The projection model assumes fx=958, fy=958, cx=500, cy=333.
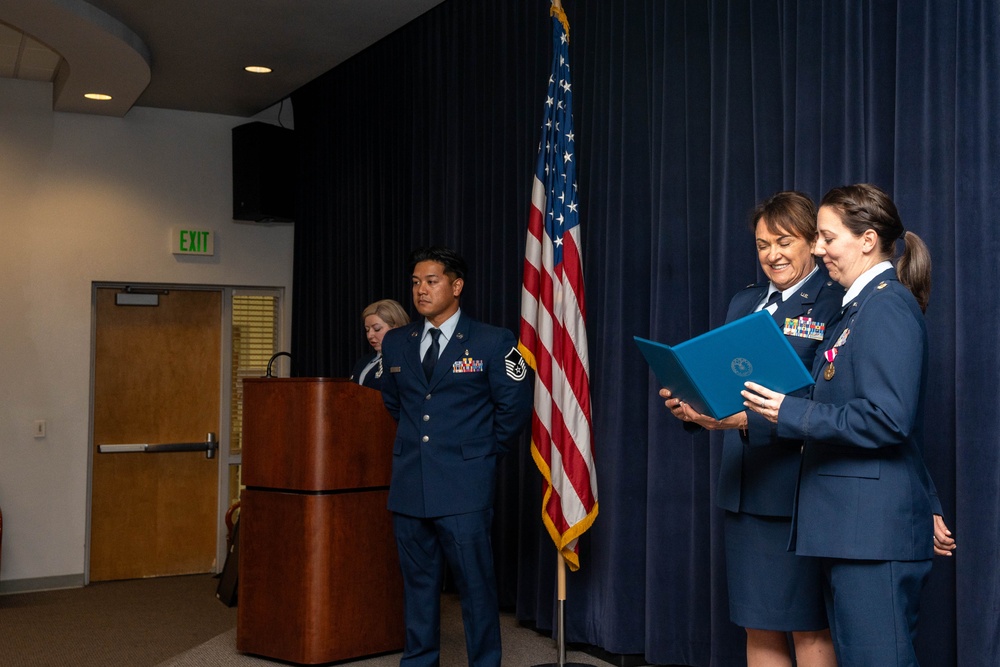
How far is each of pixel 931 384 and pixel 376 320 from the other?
2603 millimetres

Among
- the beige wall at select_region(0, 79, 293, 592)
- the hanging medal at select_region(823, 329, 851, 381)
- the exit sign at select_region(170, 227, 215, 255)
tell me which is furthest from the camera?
the exit sign at select_region(170, 227, 215, 255)

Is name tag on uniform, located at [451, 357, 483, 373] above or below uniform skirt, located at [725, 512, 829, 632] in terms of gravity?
above

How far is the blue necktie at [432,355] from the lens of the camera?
351 cm

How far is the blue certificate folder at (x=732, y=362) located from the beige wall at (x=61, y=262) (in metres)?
5.15

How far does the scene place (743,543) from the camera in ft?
8.01

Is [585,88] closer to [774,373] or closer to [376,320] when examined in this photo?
[376,320]

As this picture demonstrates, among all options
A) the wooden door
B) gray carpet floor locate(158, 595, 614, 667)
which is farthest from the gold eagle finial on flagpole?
the wooden door

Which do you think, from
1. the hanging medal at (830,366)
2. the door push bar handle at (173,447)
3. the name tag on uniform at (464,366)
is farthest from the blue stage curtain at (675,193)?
the door push bar handle at (173,447)

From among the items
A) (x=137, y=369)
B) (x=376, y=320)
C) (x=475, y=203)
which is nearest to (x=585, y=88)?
(x=475, y=203)

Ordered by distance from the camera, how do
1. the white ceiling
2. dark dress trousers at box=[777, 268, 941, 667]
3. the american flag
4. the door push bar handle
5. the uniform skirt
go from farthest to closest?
1. the door push bar handle
2. the white ceiling
3. the american flag
4. the uniform skirt
5. dark dress trousers at box=[777, 268, 941, 667]

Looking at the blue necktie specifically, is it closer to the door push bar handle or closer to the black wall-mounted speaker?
the black wall-mounted speaker

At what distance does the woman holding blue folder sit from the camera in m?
2.36

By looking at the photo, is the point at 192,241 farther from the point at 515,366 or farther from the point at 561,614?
the point at 561,614

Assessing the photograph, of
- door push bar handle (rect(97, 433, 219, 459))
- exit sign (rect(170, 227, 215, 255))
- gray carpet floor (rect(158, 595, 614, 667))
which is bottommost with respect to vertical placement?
gray carpet floor (rect(158, 595, 614, 667))
